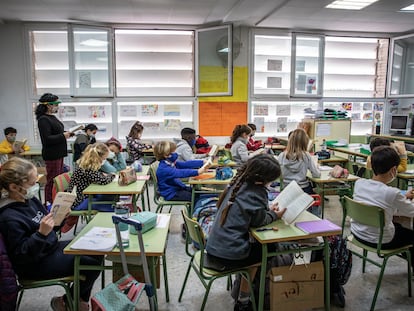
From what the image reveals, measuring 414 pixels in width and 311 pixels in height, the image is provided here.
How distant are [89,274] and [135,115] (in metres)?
5.11

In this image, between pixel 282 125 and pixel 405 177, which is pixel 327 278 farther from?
pixel 282 125

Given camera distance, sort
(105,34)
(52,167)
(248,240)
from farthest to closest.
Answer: (105,34) < (52,167) < (248,240)

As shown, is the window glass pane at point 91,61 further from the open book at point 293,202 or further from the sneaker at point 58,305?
the open book at point 293,202

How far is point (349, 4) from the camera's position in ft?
17.5

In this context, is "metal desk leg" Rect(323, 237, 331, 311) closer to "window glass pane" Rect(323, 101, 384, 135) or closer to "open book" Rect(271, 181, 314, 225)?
"open book" Rect(271, 181, 314, 225)

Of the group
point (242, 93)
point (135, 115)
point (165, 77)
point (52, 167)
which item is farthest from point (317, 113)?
point (52, 167)

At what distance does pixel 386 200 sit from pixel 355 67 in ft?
19.7

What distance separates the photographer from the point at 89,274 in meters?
2.19

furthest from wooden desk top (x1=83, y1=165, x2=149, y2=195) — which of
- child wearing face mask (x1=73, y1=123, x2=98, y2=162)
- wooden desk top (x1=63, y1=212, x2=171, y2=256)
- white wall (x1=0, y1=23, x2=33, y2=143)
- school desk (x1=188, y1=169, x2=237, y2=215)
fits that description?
white wall (x1=0, y1=23, x2=33, y2=143)

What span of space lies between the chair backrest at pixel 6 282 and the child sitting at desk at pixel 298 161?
289cm

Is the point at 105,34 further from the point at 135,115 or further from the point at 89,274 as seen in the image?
the point at 89,274

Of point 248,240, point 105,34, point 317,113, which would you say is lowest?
point 248,240

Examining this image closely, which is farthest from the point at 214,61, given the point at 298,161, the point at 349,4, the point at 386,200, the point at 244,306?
the point at 244,306

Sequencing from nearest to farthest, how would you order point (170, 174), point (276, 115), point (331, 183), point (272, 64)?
point (170, 174) → point (331, 183) → point (272, 64) → point (276, 115)
